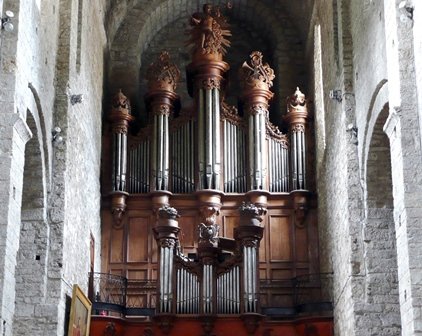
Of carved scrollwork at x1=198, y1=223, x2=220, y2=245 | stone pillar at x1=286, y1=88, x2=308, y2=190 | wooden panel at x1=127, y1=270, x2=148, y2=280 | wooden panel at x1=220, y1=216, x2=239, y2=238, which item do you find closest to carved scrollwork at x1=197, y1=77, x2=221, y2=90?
stone pillar at x1=286, y1=88, x2=308, y2=190

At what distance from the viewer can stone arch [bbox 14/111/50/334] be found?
65.4 ft

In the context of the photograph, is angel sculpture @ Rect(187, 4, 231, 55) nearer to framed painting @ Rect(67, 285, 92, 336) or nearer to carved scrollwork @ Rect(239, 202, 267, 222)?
carved scrollwork @ Rect(239, 202, 267, 222)

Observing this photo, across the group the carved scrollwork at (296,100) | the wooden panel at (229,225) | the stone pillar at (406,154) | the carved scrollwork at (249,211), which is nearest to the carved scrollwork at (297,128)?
the carved scrollwork at (296,100)

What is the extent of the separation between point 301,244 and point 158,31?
817 centimetres

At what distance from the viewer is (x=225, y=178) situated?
26.2 metres

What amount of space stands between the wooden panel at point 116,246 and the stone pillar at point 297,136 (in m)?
4.54

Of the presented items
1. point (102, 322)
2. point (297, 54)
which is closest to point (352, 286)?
point (102, 322)

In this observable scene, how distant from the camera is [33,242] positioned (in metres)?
20.4

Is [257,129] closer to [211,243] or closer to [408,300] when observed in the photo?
[211,243]

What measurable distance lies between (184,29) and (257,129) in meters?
5.14

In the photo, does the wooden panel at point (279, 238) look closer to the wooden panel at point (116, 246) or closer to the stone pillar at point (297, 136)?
the stone pillar at point (297, 136)

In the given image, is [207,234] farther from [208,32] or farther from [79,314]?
[208,32]

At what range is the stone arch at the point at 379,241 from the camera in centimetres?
1980

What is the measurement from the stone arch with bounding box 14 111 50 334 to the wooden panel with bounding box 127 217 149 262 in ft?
18.3
